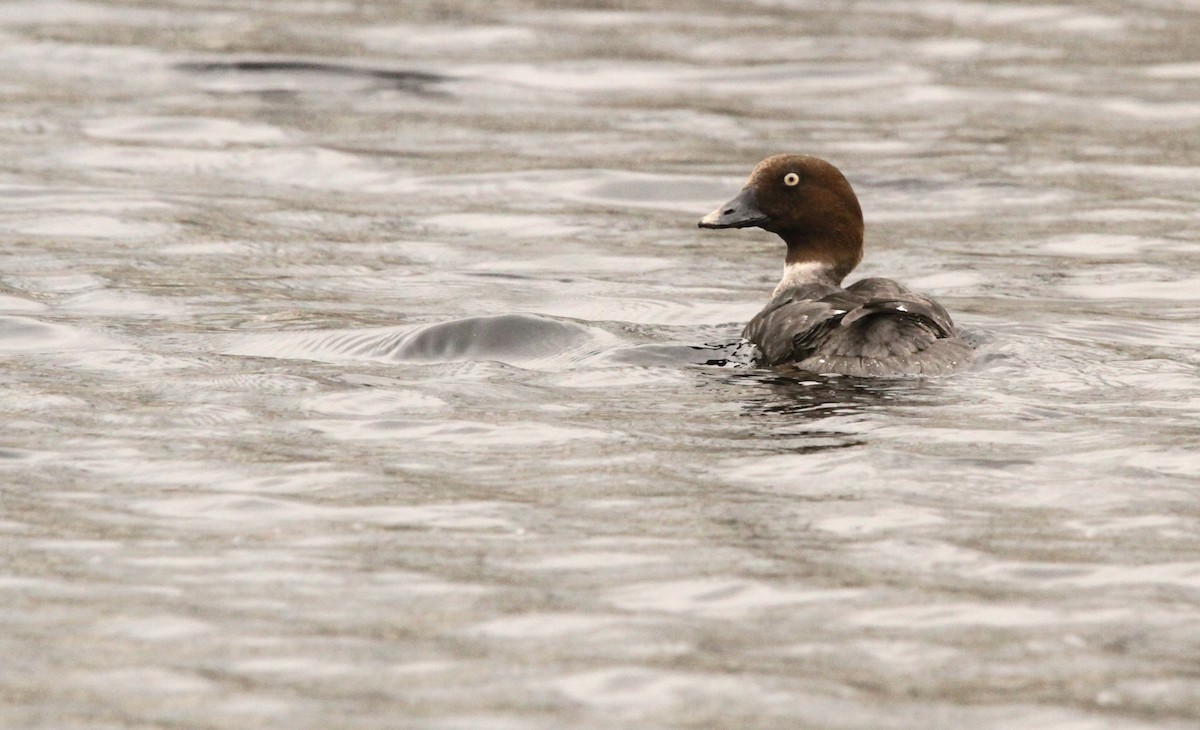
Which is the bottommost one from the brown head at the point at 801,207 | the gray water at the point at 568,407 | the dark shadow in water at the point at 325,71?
the gray water at the point at 568,407

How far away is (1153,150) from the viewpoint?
1501 centimetres

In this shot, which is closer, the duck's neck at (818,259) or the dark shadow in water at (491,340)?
the dark shadow in water at (491,340)

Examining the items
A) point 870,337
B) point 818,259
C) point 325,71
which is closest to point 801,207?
point 818,259

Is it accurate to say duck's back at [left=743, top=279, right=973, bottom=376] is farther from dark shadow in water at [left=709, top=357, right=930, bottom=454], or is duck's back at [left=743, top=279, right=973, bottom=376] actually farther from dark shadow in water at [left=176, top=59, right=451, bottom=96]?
dark shadow in water at [left=176, top=59, right=451, bottom=96]

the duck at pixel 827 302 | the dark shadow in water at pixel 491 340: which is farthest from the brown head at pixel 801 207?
the dark shadow in water at pixel 491 340

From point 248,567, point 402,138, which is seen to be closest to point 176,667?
point 248,567

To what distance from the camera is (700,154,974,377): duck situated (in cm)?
832

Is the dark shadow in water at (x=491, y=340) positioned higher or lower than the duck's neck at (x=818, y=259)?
lower

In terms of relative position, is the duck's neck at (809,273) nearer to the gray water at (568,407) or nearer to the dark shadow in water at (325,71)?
the gray water at (568,407)

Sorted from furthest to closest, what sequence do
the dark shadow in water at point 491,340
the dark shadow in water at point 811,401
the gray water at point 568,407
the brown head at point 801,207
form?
the brown head at point 801,207, the dark shadow in water at point 491,340, the dark shadow in water at point 811,401, the gray water at point 568,407

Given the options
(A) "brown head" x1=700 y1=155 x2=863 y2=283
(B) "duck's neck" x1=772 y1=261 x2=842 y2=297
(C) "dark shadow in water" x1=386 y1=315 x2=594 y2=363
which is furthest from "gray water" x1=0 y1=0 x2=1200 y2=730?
(A) "brown head" x1=700 y1=155 x2=863 y2=283

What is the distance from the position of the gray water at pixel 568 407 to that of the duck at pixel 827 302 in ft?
0.70

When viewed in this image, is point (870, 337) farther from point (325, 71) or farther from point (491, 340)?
point (325, 71)

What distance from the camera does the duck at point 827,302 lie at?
328 inches
